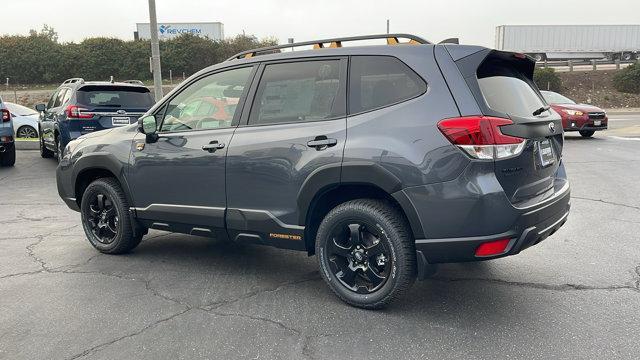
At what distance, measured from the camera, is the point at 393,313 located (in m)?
3.69

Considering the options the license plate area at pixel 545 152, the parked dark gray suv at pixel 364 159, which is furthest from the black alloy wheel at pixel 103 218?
the license plate area at pixel 545 152

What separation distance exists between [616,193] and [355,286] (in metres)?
5.46

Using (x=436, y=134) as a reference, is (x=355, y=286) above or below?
below

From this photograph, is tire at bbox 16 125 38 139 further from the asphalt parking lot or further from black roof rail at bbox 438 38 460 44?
black roof rail at bbox 438 38 460 44

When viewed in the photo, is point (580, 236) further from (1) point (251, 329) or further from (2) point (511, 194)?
(1) point (251, 329)

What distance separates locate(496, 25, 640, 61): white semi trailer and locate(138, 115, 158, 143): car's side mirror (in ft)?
146

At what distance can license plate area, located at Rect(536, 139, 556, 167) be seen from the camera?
3559 mm

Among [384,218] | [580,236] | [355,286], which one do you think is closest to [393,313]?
[355,286]

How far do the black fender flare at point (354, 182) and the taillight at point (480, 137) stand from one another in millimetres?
449

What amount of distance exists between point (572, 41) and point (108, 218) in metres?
49.0

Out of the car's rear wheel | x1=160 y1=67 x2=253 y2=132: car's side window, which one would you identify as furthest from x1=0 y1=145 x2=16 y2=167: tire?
x1=160 y1=67 x2=253 y2=132: car's side window

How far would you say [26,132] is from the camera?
1554 cm

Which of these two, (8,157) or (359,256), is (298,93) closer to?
(359,256)

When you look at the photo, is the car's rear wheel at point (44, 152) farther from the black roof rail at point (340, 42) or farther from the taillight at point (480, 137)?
the taillight at point (480, 137)
